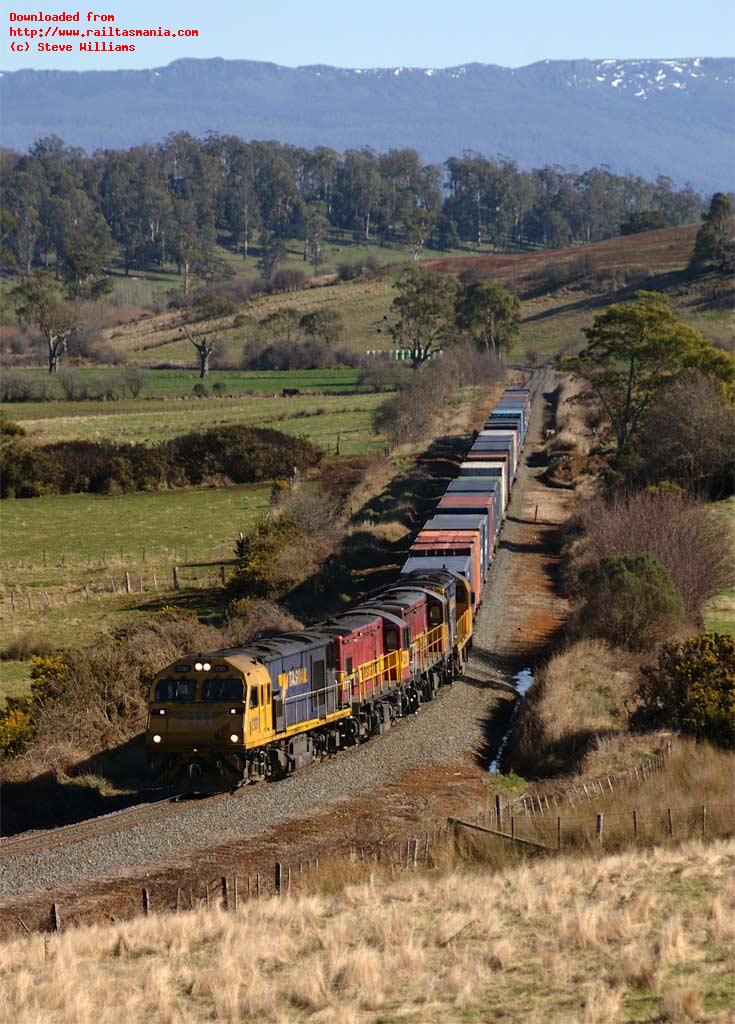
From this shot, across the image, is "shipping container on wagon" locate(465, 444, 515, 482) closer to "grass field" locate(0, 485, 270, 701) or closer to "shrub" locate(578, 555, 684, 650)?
"grass field" locate(0, 485, 270, 701)

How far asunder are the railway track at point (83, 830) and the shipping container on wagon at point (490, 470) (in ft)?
116

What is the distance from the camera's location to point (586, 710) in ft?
107

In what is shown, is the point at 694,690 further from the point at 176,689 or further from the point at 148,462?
the point at 148,462

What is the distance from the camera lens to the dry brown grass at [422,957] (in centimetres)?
1619

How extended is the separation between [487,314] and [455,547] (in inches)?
4218

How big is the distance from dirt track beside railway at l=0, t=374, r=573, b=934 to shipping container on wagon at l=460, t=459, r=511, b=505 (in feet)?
74.2

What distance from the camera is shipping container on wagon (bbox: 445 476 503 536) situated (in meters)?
53.5

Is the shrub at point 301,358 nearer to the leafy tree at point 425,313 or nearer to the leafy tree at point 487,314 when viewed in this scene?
the leafy tree at point 425,313

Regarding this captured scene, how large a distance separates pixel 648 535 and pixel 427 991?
102ft

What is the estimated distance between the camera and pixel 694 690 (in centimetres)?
3112

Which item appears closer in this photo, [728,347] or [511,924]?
[511,924]

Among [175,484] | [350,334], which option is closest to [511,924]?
[175,484]

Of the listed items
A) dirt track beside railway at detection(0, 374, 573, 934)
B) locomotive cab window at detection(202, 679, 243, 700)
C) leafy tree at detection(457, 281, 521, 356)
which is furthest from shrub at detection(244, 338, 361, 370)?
locomotive cab window at detection(202, 679, 243, 700)

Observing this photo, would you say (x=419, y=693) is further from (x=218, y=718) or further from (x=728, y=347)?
(x=728, y=347)
